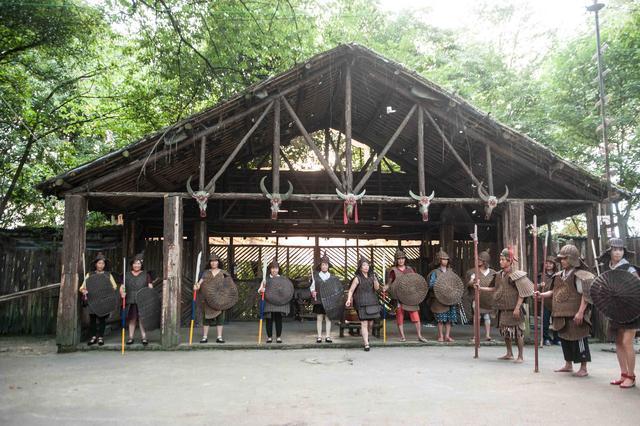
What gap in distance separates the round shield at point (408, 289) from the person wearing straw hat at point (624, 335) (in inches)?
147

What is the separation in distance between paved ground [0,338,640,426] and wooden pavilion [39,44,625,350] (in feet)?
5.91

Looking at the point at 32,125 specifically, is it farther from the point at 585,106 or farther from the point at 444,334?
the point at 585,106

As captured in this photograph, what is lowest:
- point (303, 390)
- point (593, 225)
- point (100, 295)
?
point (303, 390)

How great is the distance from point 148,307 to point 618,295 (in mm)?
7339

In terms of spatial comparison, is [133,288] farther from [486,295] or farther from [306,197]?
[486,295]

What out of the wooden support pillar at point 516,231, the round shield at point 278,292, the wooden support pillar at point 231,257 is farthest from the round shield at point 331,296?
the wooden support pillar at point 231,257

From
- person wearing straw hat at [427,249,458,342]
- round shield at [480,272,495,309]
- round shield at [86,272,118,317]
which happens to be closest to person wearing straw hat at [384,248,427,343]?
person wearing straw hat at [427,249,458,342]

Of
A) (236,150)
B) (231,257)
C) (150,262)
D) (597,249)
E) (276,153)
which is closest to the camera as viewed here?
(236,150)

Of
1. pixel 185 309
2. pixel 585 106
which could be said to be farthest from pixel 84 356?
pixel 585 106

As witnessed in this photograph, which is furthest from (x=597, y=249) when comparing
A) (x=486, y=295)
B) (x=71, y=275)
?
(x=71, y=275)

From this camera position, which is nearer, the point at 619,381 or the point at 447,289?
the point at 619,381

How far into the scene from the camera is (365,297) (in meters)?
8.91

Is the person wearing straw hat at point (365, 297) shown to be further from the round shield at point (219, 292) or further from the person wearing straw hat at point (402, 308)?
the round shield at point (219, 292)

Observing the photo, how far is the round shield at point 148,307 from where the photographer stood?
895 cm
